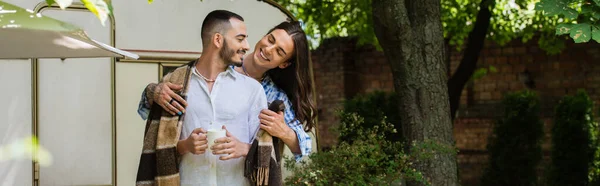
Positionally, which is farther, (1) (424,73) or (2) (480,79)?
(2) (480,79)

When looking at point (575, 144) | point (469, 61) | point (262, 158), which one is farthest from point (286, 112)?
point (575, 144)

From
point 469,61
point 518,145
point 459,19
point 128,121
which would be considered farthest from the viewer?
point 459,19

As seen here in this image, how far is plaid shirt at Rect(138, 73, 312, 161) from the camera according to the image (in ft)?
14.8

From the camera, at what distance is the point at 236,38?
14.6 ft

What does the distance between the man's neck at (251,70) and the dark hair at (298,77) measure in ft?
0.28

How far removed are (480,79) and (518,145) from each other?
2039 millimetres

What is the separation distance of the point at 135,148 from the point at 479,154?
8.77 meters

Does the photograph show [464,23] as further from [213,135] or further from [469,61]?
[213,135]

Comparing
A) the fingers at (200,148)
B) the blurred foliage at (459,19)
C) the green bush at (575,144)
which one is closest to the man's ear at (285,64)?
the fingers at (200,148)

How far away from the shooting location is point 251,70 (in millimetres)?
4867

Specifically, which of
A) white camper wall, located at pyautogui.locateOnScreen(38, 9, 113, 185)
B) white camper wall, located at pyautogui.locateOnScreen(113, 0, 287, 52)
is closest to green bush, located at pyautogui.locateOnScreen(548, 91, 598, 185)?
white camper wall, located at pyautogui.locateOnScreen(113, 0, 287, 52)

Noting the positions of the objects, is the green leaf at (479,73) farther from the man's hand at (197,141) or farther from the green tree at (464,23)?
the man's hand at (197,141)

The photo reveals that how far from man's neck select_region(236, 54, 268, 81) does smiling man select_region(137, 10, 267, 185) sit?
1.21 feet

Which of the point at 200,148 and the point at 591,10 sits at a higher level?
the point at 591,10
